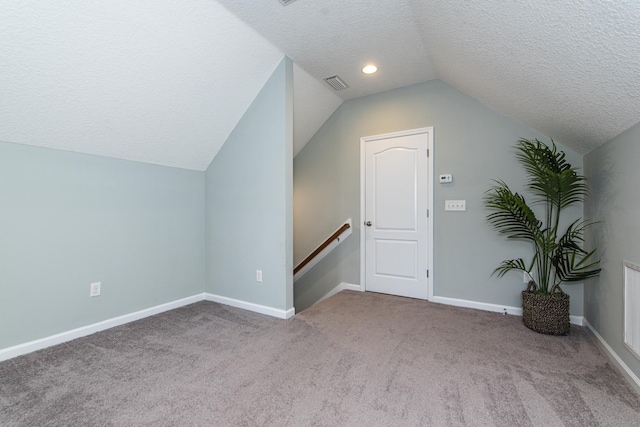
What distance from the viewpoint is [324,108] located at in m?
3.73

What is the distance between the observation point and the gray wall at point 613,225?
177 centimetres

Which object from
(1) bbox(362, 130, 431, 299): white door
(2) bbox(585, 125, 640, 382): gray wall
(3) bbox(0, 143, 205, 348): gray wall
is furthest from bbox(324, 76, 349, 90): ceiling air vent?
(2) bbox(585, 125, 640, 382): gray wall

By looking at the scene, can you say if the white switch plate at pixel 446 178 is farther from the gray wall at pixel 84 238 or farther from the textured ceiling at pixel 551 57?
the gray wall at pixel 84 238

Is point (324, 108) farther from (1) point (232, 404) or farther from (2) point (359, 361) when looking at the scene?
(1) point (232, 404)

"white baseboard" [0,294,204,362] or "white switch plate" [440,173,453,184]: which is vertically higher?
"white switch plate" [440,173,453,184]

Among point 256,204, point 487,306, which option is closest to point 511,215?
point 487,306

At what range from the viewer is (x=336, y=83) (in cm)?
334

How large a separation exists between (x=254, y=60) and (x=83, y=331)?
2.66 metres

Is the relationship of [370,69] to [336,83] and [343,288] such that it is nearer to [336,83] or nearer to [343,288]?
[336,83]

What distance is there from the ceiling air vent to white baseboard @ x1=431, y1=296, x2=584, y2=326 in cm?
260

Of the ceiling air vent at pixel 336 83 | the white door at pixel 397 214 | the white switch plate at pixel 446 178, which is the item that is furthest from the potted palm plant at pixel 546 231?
the ceiling air vent at pixel 336 83

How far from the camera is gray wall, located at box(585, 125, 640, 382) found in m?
1.77

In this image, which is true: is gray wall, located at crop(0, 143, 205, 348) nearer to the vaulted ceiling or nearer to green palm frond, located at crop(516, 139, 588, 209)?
the vaulted ceiling

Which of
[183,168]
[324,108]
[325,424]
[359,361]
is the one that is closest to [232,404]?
[325,424]
